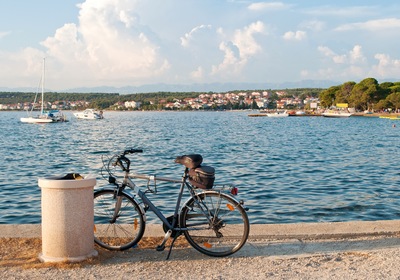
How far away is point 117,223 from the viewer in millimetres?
7602

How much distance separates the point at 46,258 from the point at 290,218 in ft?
26.3

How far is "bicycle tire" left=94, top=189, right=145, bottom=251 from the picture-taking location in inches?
283

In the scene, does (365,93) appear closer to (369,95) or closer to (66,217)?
(369,95)

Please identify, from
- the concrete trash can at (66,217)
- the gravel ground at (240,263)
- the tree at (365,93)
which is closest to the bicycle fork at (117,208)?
the gravel ground at (240,263)

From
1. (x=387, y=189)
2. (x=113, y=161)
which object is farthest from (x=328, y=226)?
(x=387, y=189)

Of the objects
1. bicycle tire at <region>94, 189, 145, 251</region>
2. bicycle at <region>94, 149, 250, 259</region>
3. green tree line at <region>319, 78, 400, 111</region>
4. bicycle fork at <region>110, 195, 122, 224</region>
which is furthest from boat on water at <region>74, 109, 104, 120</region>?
bicycle at <region>94, 149, 250, 259</region>

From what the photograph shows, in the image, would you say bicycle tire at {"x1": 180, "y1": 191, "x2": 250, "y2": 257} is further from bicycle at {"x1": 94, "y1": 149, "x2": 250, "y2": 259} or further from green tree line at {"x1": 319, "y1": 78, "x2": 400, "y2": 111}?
green tree line at {"x1": 319, "y1": 78, "x2": 400, "y2": 111}

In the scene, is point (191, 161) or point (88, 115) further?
point (88, 115)

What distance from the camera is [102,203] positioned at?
753 centimetres

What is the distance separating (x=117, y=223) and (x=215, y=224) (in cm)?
135

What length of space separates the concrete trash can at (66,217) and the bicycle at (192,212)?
576mm

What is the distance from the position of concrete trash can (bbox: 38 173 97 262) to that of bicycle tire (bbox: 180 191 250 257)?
1.20 meters

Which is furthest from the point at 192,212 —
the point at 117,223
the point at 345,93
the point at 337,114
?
the point at 345,93

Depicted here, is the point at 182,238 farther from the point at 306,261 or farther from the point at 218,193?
the point at 306,261
